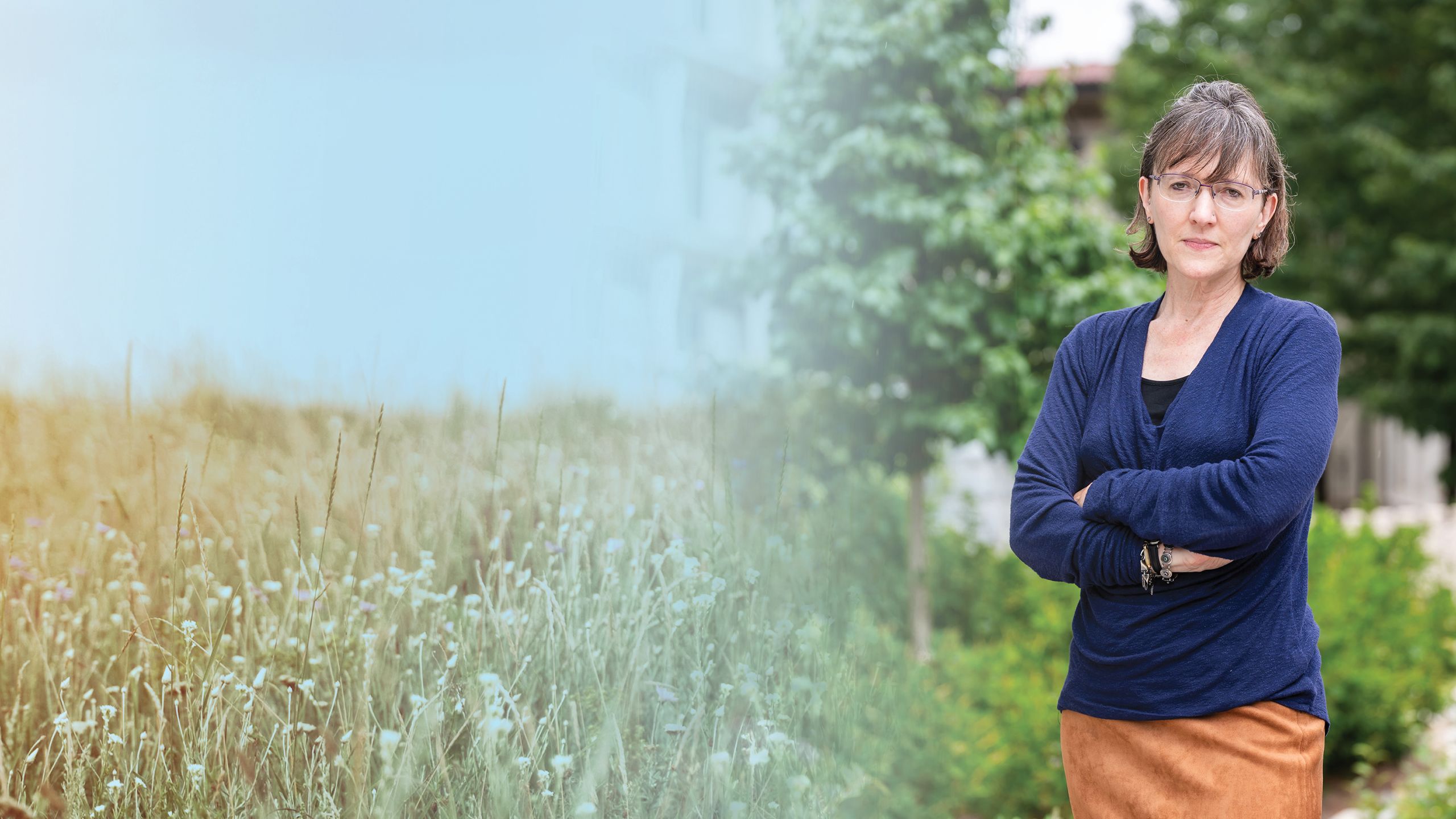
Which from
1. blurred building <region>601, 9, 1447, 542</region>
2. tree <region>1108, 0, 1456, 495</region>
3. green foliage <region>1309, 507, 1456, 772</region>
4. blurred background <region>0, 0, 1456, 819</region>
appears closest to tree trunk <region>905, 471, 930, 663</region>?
green foliage <region>1309, 507, 1456, 772</region>

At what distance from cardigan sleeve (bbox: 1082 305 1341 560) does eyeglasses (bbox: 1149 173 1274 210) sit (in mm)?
176

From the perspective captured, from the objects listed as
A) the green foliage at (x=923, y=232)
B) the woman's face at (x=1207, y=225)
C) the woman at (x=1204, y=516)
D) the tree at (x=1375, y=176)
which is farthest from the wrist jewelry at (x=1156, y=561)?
the tree at (x=1375, y=176)

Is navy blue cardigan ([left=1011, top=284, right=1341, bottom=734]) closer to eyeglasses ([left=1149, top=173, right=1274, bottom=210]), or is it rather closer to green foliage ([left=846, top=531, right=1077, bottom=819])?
eyeglasses ([left=1149, top=173, right=1274, bottom=210])

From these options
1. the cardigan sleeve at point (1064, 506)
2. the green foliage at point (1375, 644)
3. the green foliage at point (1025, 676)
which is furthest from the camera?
the green foliage at point (1375, 644)

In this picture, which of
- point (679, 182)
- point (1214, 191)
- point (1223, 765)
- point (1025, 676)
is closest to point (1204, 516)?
point (1223, 765)

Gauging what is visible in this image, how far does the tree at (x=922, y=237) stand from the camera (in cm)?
348

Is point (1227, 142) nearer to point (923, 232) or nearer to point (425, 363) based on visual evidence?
point (425, 363)

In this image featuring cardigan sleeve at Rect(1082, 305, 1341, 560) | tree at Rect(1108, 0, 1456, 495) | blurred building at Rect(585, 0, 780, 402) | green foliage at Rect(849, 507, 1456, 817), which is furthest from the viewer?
tree at Rect(1108, 0, 1456, 495)

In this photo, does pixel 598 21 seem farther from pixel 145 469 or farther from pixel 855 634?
pixel 855 634

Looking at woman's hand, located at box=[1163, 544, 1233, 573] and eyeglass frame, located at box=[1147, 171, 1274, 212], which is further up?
eyeglass frame, located at box=[1147, 171, 1274, 212]

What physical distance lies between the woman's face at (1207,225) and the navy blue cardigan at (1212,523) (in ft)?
0.27

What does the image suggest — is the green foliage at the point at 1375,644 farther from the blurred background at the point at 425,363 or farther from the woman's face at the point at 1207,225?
the woman's face at the point at 1207,225

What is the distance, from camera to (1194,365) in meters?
1.61

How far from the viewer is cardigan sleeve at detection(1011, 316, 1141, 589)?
1.55 metres
